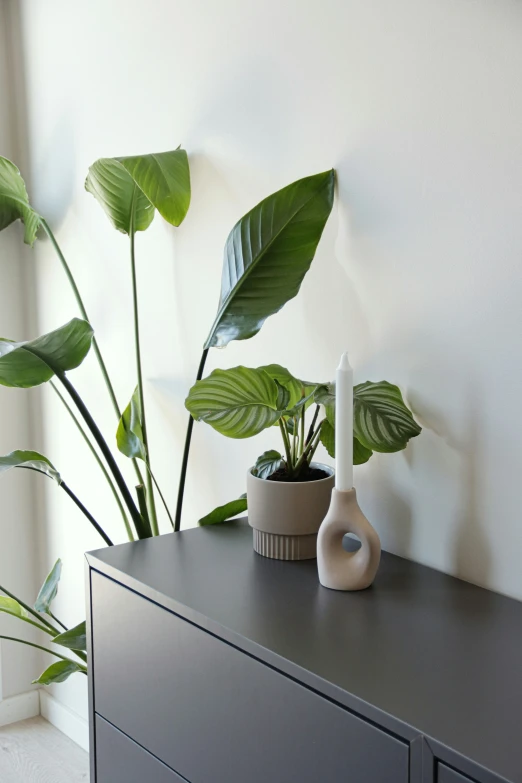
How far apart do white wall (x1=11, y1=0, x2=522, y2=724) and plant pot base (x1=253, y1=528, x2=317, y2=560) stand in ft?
0.46

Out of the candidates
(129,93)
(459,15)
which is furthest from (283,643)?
(129,93)

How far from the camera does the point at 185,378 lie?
1.67 metres

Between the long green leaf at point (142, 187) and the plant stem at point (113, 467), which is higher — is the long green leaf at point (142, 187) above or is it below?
above

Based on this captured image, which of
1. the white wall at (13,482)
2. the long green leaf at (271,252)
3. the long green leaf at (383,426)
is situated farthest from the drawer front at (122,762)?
the white wall at (13,482)

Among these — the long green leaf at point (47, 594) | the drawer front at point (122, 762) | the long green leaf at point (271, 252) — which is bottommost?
the drawer front at point (122, 762)

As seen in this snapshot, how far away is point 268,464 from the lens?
122cm

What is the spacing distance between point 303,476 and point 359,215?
0.42 meters

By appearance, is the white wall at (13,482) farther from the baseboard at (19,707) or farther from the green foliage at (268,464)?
→ the green foliage at (268,464)

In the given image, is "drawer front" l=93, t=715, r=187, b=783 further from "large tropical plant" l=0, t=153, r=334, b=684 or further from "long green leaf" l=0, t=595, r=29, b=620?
"long green leaf" l=0, t=595, r=29, b=620

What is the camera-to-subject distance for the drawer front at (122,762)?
1081 millimetres

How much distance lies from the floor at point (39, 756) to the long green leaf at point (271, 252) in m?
1.37

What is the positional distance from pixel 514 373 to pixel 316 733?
1.67 ft

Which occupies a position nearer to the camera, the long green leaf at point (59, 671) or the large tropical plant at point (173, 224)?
the large tropical plant at point (173, 224)

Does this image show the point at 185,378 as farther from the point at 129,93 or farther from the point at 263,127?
the point at 129,93
